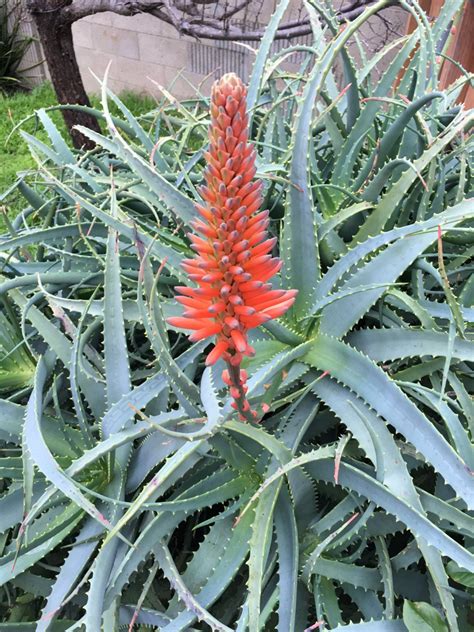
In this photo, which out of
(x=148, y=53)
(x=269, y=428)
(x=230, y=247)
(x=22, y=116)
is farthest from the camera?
(x=148, y=53)

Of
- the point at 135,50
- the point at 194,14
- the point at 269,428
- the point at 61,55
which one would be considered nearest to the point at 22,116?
the point at 135,50

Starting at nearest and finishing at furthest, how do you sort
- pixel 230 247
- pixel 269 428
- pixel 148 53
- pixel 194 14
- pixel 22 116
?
pixel 230 247 < pixel 269 428 < pixel 194 14 < pixel 22 116 < pixel 148 53

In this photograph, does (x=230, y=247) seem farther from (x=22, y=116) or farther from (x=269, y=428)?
(x=22, y=116)

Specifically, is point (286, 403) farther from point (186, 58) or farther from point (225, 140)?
point (186, 58)

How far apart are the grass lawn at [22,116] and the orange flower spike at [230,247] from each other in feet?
9.02

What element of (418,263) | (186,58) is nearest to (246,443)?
(418,263)

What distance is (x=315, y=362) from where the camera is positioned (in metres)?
0.71

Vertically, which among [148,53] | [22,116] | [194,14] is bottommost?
[22,116]

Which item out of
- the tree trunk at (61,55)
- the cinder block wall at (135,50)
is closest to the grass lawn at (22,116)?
the cinder block wall at (135,50)

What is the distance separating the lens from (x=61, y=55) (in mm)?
2473

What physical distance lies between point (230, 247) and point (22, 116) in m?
3.77

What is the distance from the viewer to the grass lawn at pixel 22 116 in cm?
309

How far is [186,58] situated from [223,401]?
3599 mm

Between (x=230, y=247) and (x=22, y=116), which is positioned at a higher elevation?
(x=230, y=247)
